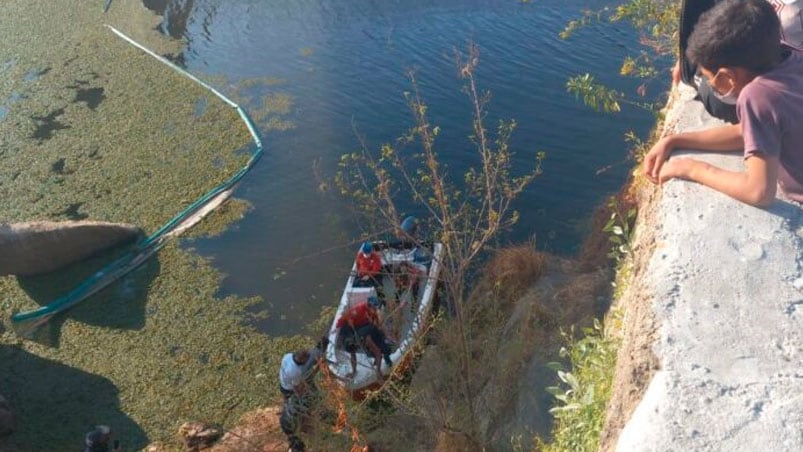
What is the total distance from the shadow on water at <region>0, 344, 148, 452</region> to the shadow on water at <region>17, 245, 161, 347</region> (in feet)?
1.68

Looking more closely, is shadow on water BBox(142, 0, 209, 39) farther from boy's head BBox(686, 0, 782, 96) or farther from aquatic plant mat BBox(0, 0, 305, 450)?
boy's head BBox(686, 0, 782, 96)

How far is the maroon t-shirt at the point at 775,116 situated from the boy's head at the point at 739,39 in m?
0.09

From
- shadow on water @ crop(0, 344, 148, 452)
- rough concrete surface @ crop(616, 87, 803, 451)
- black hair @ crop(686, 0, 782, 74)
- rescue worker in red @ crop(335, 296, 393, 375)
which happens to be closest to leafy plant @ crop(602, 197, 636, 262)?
rough concrete surface @ crop(616, 87, 803, 451)

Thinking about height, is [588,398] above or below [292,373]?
above

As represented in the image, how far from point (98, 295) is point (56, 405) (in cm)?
198

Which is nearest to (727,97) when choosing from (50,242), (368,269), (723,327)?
(723,327)

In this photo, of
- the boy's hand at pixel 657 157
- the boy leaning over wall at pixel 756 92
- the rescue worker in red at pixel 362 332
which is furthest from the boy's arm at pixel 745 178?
the rescue worker in red at pixel 362 332

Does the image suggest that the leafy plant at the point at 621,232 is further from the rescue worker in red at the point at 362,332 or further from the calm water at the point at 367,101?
the calm water at the point at 367,101

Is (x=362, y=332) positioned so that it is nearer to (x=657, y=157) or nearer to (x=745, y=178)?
(x=657, y=157)

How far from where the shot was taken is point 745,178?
9.27ft

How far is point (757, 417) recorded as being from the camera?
7.00 ft

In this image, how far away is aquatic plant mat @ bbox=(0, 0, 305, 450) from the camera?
8.23m

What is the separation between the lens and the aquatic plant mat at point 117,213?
324 inches

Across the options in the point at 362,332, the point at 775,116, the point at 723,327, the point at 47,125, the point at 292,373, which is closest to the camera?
the point at 723,327
